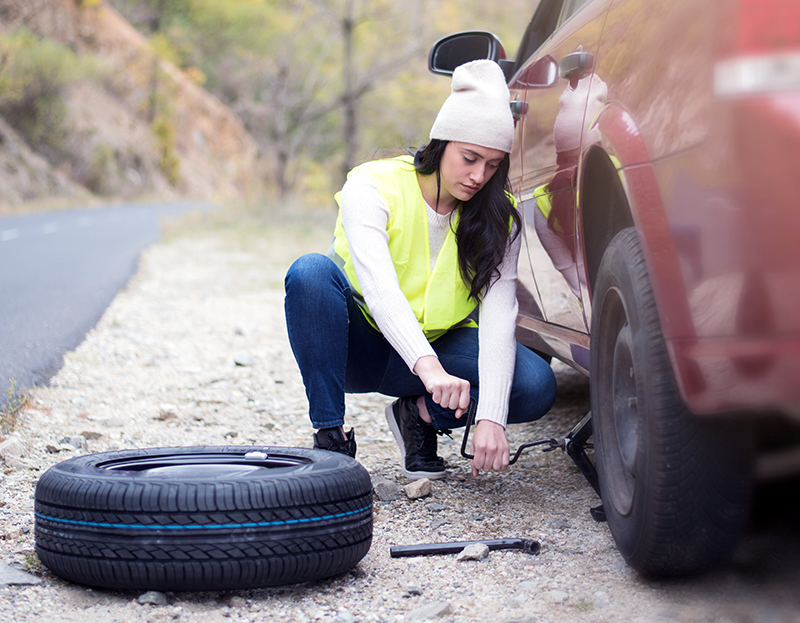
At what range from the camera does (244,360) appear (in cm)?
487

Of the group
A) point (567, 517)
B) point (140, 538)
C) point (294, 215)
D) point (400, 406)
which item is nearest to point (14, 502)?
point (140, 538)

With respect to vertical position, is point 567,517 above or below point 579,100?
below

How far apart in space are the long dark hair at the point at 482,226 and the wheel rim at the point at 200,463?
855mm

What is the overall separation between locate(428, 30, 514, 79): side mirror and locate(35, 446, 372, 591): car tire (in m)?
2.04

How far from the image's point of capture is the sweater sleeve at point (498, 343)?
2424 mm

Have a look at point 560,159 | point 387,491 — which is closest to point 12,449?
point 387,491

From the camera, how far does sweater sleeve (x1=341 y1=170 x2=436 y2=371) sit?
7.89 ft

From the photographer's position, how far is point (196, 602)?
1824 mm

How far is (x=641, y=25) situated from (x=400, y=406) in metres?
1.67

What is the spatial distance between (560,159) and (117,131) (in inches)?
1571

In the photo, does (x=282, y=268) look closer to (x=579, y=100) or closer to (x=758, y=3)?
(x=579, y=100)

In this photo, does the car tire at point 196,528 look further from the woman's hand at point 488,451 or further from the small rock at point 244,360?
the small rock at point 244,360

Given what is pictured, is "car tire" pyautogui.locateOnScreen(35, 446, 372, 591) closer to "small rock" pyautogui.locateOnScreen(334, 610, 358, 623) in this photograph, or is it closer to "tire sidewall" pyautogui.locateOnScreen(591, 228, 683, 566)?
"small rock" pyautogui.locateOnScreen(334, 610, 358, 623)

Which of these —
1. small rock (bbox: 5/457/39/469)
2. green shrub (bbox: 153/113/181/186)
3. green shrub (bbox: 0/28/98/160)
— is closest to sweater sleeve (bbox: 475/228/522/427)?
small rock (bbox: 5/457/39/469)
